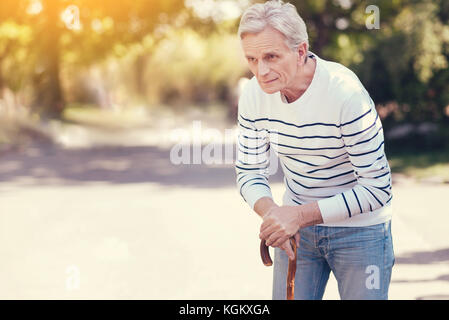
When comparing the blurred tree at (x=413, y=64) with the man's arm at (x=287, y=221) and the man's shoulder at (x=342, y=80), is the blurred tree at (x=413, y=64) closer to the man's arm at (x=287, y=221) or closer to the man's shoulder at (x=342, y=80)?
the man's shoulder at (x=342, y=80)

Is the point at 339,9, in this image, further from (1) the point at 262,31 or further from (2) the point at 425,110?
(1) the point at 262,31

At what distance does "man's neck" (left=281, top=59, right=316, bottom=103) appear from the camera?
246 centimetres

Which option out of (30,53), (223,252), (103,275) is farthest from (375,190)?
(30,53)

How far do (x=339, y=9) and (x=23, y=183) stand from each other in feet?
41.6

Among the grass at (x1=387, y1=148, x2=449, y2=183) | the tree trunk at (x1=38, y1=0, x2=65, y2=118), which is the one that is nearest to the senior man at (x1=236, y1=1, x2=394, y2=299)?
the grass at (x1=387, y1=148, x2=449, y2=183)

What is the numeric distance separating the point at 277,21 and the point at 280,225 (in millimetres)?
697

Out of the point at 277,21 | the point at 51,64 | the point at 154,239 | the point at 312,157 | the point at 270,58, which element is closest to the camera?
the point at 277,21

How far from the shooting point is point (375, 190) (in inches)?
94.0

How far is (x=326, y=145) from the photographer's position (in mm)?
2436

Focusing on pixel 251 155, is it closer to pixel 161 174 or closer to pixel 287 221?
pixel 287 221
